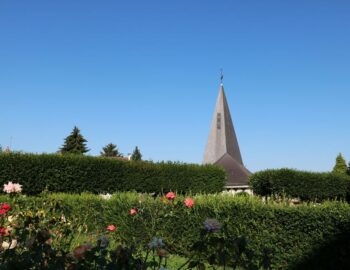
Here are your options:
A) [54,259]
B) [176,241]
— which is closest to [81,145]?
[176,241]

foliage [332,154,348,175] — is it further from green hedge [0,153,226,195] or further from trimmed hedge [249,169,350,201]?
green hedge [0,153,226,195]

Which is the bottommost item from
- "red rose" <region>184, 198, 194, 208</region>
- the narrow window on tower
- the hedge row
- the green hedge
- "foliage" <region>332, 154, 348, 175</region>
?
the hedge row

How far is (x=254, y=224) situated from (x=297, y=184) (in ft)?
50.9

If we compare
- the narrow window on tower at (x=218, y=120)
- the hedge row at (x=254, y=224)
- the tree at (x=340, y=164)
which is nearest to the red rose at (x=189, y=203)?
the hedge row at (x=254, y=224)

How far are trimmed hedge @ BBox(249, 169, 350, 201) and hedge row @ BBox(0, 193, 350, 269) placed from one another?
12728mm

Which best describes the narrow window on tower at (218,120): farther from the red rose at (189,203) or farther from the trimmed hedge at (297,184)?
the red rose at (189,203)

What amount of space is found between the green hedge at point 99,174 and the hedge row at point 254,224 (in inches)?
200

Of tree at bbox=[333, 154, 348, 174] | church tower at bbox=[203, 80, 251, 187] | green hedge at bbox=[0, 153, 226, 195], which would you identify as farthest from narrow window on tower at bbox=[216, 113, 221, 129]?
green hedge at bbox=[0, 153, 226, 195]

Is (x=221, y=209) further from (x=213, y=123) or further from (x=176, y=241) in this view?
(x=213, y=123)

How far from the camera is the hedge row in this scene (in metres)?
6.84

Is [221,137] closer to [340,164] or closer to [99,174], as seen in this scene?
[340,164]

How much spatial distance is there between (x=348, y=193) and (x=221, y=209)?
833 inches

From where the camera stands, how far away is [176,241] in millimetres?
8844

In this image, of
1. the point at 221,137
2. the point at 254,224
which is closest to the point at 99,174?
the point at 254,224
